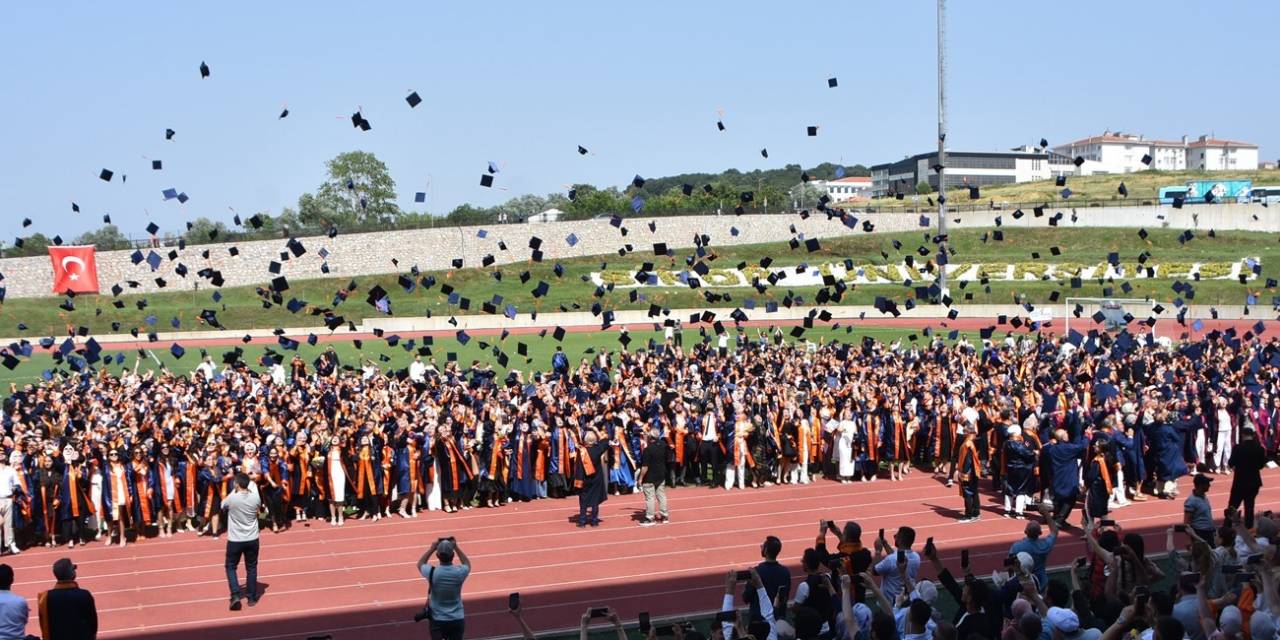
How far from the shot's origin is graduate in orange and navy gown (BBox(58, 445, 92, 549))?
13.2 metres

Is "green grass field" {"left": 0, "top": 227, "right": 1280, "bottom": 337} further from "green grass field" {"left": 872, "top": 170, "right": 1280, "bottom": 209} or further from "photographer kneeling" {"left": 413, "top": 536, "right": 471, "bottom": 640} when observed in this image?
"photographer kneeling" {"left": 413, "top": 536, "right": 471, "bottom": 640}

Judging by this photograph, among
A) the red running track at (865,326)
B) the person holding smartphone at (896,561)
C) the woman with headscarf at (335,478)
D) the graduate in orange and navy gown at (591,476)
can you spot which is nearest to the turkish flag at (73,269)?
the red running track at (865,326)

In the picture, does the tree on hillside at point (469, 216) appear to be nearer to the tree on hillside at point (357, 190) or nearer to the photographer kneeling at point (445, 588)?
Result: the tree on hillside at point (357, 190)

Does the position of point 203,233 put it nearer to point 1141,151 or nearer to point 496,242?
point 496,242

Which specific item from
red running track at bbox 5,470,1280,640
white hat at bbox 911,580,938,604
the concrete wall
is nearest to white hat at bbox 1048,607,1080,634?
white hat at bbox 911,580,938,604

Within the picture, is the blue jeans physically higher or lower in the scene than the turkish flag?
lower

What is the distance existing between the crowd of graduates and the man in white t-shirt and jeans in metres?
2.74

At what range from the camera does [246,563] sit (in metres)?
10.6

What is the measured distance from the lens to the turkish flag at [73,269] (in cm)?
5328

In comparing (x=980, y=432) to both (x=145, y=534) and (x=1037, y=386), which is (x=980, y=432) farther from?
(x=145, y=534)

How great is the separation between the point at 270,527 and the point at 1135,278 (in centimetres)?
4633

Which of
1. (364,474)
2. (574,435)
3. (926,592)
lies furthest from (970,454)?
(926,592)

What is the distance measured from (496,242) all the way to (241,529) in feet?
183

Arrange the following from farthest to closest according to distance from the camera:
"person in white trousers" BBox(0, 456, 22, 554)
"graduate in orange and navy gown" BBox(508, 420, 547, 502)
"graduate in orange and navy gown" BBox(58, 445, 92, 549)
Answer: "graduate in orange and navy gown" BBox(508, 420, 547, 502)
"graduate in orange and navy gown" BBox(58, 445, 92, 549)
"person in white trousers" BBox(0, 456, 22, 554)
